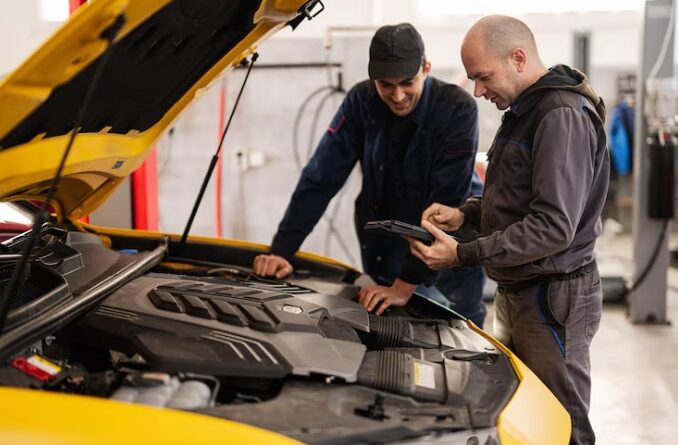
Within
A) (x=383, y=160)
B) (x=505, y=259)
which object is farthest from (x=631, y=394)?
(x=505, y=259)

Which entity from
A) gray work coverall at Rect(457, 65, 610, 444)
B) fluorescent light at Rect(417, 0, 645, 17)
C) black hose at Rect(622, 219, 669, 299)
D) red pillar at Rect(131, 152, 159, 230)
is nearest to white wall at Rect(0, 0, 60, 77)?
red pillar at Rect(131, 152, 159, 230)

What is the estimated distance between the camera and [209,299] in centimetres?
174

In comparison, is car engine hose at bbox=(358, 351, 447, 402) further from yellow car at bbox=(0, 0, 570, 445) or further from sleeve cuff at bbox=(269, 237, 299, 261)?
sleeve cuff at bbox=(269, 237, 299, 261)

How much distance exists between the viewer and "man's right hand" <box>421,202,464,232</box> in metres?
2.18

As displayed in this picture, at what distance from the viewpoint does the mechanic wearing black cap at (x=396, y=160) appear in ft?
7.70

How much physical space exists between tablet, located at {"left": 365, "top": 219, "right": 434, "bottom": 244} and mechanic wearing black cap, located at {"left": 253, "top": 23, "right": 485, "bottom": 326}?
287 millimetres

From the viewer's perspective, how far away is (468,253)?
1.89 metres

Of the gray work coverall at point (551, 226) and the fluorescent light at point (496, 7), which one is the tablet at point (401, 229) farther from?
the fluorescent light at point (496, 7)

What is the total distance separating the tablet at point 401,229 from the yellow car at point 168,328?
23 cm

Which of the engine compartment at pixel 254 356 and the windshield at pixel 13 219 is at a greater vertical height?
the windshield at pixel 13 219

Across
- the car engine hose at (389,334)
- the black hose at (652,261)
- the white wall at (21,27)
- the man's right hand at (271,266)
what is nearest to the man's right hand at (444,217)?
the car engine hose at (389,334)

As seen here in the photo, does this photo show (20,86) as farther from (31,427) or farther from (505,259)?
(505,259)

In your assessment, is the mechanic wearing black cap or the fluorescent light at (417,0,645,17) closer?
the mechanic wearing black cap

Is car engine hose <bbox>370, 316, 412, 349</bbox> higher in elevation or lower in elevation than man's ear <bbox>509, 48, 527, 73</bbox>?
lower
